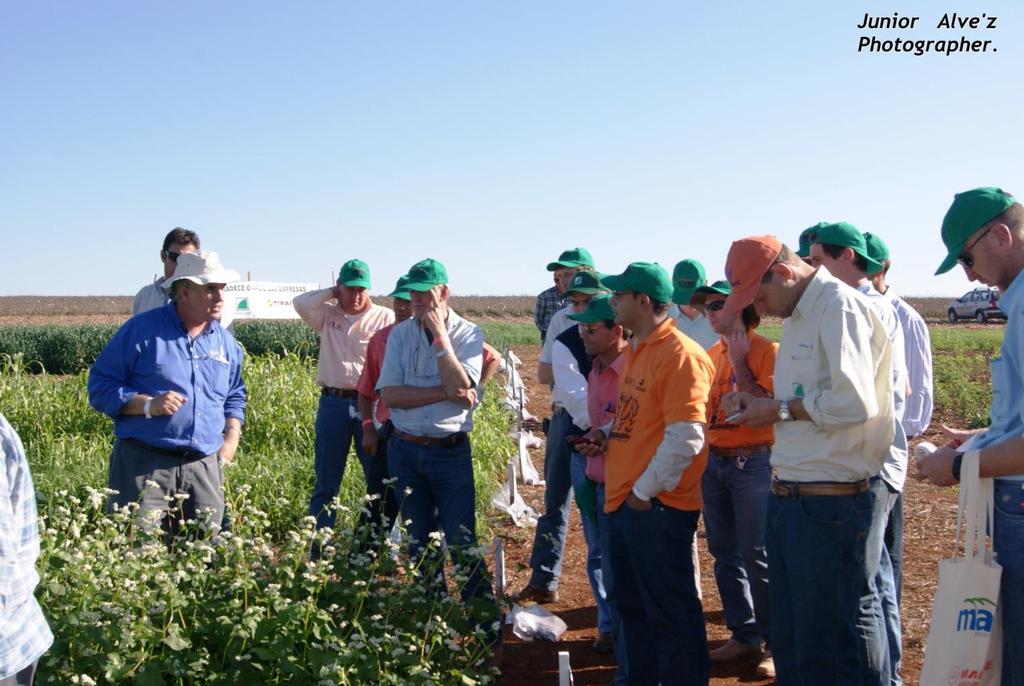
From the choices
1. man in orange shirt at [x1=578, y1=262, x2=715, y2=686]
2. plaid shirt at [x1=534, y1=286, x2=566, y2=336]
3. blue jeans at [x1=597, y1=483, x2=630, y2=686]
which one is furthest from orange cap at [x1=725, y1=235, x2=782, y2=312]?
plaid shirt at [x1=534, y1=286, x2=566, y2=336]

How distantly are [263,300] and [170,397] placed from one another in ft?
44.5

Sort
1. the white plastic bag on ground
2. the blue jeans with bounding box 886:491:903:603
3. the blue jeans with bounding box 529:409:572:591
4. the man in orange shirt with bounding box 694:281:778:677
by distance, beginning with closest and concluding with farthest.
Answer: the blue jeans with bounding box 886:491:903:603 → the man in orange shirt with bounding box 694:281:778:677 → the white plastic bag on ground → the blue jeans with bounding box 529:409:572:591

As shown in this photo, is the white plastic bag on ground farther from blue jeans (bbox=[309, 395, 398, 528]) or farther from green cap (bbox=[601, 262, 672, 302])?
green cap (bbox=[601, 262, 672, 302])

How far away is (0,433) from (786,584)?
251 cm

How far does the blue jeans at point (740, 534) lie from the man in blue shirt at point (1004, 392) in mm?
1597

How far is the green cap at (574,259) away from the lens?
6.39 metres

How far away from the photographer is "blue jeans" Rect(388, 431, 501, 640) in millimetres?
4719

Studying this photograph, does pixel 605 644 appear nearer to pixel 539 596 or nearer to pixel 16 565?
pixel 539 596

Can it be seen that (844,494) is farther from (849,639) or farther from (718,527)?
(718,527)

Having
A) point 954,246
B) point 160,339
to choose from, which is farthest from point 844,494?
point 160,339

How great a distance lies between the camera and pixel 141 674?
3.12 m

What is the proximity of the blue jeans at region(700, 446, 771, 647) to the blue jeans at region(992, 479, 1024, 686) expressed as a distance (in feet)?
5.20

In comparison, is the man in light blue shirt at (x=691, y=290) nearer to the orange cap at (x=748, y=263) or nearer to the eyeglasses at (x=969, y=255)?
the orange cap at (x=748, y=263)

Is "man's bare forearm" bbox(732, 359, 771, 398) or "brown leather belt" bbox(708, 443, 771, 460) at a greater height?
"man's bare forearm" bbox(732, 359, 771, 398)
